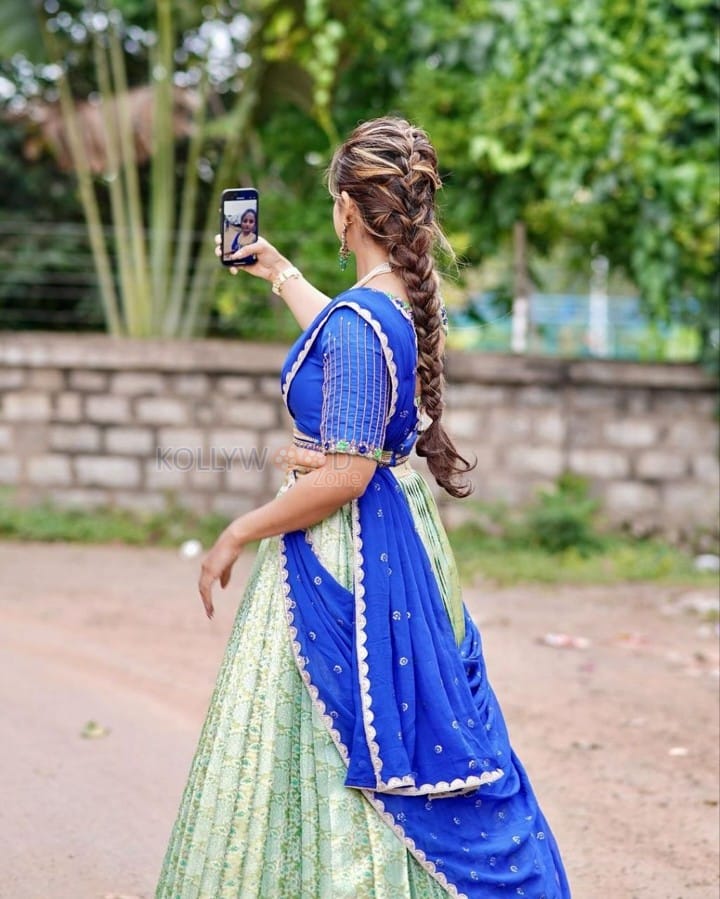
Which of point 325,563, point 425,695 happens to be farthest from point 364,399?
point 425,695

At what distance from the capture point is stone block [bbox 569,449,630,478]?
8.40m

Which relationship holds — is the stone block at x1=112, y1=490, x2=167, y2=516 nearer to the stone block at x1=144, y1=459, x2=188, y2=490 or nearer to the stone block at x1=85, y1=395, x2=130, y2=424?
the stone block at x1=144, y1=459, x2=188, y2=490

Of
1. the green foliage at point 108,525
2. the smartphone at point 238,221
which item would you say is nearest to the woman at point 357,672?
the smartphone at point 238,221

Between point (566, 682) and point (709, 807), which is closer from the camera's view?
point (709, 807)

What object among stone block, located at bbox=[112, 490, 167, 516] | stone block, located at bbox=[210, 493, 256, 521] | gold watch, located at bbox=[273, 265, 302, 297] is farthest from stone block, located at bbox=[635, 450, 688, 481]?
gold watch, located at bbox=[273, 265, 302, 297]

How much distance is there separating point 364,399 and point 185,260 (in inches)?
279

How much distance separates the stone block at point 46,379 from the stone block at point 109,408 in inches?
9.2

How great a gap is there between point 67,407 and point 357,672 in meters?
6.56

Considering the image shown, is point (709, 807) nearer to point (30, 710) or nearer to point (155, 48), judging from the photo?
point (30, 710)

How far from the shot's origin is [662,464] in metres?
8.38

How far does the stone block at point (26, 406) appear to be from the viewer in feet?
28.7

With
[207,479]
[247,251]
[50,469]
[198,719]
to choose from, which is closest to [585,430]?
[207,479]

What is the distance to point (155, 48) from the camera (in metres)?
9.32

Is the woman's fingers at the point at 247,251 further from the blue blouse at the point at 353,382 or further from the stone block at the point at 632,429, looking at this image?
the stone block at the point at 632,429
